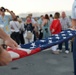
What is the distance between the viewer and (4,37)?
6.28ft

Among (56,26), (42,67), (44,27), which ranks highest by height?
(56,26)

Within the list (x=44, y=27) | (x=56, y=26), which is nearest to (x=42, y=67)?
A: (x=56, y=26)

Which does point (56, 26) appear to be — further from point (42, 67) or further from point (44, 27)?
point (42, 67)

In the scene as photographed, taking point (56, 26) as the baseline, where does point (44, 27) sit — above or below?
below

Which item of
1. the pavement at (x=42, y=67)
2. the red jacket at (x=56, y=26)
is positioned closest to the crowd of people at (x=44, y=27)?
the red jacket at (x=56, y=26)

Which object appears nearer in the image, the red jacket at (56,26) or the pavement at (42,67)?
the pavement at (42,67)

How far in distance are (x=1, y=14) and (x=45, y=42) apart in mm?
2976

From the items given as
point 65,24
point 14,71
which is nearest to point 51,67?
point 14,71

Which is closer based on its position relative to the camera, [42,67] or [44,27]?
[42,67]

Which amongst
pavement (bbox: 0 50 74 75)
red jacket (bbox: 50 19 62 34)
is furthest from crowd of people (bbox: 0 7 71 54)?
pavement (bbox: 0 50 74 75)

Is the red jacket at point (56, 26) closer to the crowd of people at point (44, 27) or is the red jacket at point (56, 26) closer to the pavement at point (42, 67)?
the crowd of people at point (44, 27)

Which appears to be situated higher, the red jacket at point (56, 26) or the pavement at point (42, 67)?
the red jacket at point (56, 26)

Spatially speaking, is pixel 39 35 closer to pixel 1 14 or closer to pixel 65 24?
pixel 65 24

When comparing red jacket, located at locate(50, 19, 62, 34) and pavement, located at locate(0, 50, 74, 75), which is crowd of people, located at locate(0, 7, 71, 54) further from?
pavement, located at locate(0, 50, 74, 75)
